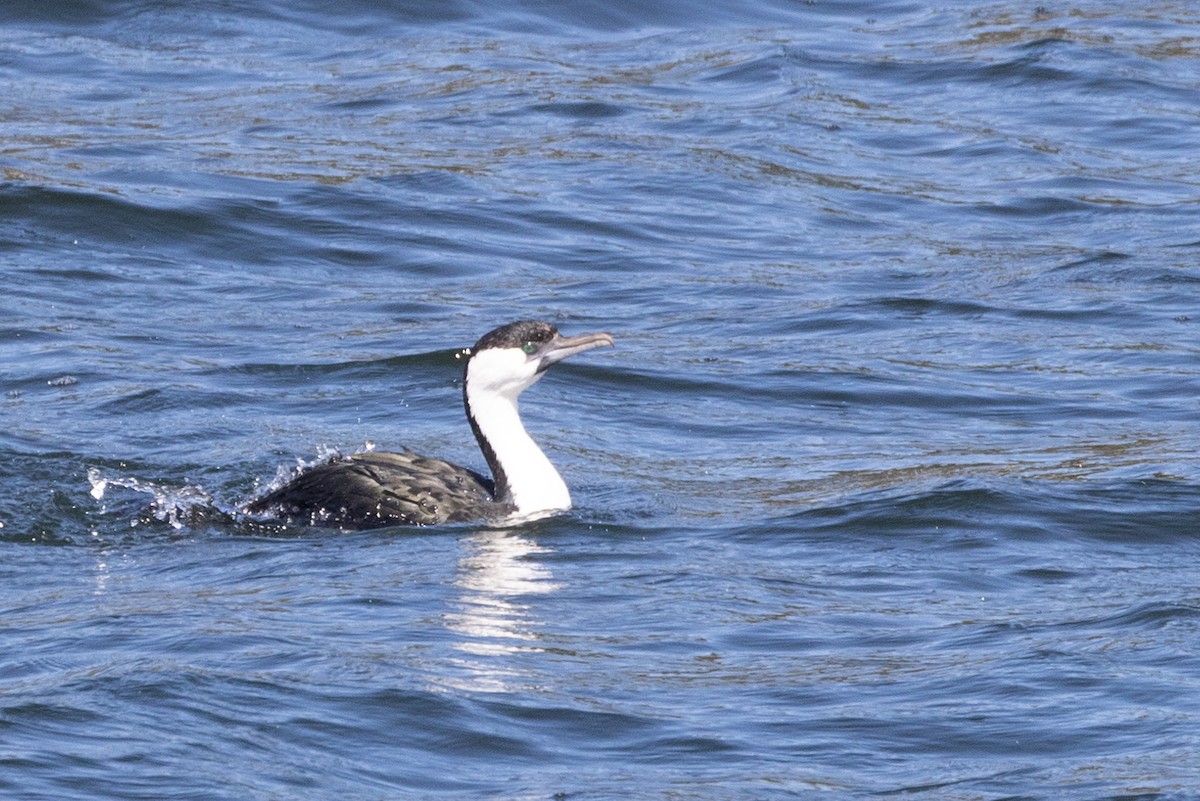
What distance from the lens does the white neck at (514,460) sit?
10.4 meters

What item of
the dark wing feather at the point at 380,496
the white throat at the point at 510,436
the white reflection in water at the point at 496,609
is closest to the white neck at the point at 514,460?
the white throat at the point at 510,436

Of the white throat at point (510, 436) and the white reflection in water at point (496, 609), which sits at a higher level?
the white throat at point (510, 436)

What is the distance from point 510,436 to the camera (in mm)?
10570

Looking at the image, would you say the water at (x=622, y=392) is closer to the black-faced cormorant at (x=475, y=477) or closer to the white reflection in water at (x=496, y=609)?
the white reflection in water at (x=496, y=609)

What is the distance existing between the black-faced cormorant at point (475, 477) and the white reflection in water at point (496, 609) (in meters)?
0.27

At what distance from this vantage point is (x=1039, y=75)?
2106 centimetres

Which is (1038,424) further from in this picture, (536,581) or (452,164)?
(452,164)

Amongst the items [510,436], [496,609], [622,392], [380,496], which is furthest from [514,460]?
[622,392]

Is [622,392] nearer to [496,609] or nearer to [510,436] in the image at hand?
[510,436]

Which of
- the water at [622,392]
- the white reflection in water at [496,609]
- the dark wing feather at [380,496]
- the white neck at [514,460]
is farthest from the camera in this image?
the white neck at [514,460]

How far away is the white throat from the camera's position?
34.2 ft

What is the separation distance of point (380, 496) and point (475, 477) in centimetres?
75

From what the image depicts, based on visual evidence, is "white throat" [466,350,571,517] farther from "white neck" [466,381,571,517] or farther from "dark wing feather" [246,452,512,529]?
Answer: "dark wing feather" [246,452,512,529]

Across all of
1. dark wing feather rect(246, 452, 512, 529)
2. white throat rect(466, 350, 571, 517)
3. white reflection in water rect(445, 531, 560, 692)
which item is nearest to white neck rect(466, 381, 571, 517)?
white throat rect(466, 350, 571, 517)
